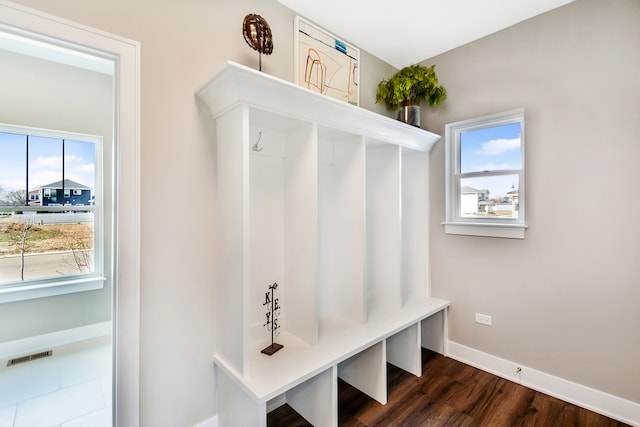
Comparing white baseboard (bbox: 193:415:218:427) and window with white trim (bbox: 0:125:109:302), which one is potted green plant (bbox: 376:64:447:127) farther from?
window with white trim (bbox: 0:125:109:302)

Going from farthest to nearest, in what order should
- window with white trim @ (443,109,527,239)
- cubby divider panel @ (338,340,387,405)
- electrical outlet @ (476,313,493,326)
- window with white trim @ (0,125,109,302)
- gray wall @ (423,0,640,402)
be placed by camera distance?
window with white trim @ (0,125,109,302)
electrical outlet @ (476,313,493,326)
window with white trim @ (443,109,527,239)
cubby divider panel @ (338,340,387,405)
gray wall @ (423,0,640,402)

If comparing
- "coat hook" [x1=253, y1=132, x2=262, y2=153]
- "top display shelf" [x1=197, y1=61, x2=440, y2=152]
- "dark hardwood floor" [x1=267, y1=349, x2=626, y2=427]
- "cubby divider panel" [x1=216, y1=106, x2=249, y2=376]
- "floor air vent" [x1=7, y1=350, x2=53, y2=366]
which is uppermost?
"top display shelf" [x1=197, y1=61, x2=440, y2=152]

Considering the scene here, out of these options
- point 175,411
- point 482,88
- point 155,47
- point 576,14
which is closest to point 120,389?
point 175,411

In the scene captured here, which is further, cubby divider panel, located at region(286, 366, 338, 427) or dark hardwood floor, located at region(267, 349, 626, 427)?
dark hardwood floor, located at region(267, 349, 626, 427)

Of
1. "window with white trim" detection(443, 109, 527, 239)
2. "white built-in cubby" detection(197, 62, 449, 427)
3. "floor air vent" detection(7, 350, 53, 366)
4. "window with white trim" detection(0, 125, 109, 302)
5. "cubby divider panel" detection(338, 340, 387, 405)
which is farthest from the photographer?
"window with white trim" detection(0, 125, 109, 302)

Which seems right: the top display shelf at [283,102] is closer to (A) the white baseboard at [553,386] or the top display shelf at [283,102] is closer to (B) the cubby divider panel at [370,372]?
(B) the cubby divider panel at [370,372]

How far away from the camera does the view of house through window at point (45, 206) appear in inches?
106

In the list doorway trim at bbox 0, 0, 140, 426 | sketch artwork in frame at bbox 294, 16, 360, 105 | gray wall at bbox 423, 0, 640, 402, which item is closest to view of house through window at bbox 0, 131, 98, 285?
doorway trim at bbox 0, 0, 140, 426

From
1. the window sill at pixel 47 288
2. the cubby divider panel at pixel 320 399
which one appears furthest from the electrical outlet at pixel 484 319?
the window sill at pixel 47 288

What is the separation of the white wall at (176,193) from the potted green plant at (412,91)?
1401mm

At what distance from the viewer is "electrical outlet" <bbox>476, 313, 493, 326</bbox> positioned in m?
2.35

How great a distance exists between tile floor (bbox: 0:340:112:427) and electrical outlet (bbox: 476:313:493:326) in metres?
2.78

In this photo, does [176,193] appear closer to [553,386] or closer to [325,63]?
[325,63]

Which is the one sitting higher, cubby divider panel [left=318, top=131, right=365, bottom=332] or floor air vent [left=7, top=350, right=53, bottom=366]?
cubby divider panel [left=318, top=131, right=365, bottom=332]
